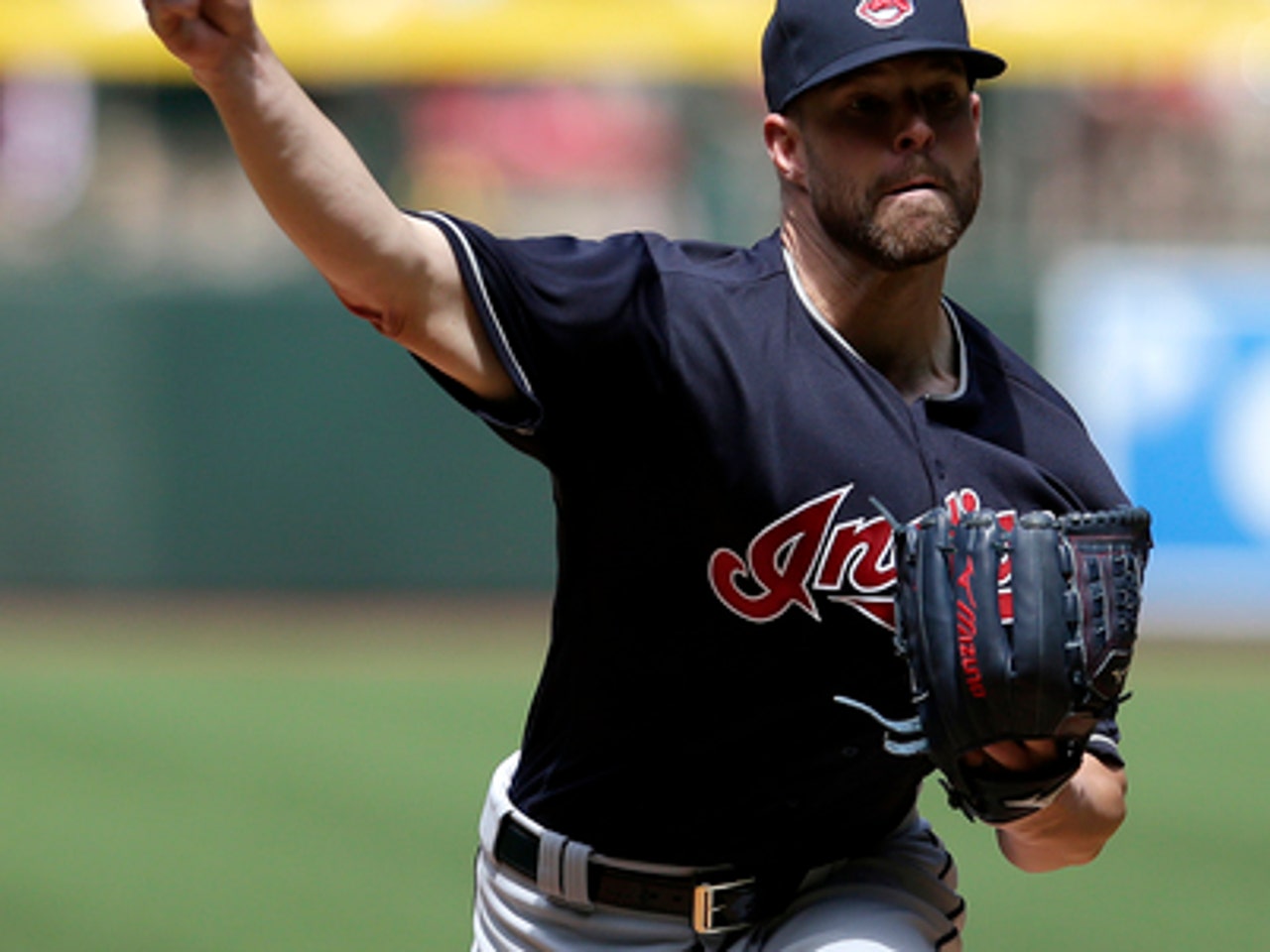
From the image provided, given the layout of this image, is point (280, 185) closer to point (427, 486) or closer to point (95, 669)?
point (95, 669)

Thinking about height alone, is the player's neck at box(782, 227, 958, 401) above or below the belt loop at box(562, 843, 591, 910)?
above

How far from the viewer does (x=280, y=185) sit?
2535 millimetres

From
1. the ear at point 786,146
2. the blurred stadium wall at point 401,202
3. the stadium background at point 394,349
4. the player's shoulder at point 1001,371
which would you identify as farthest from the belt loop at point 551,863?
the blurred stadium wall at point 401,202

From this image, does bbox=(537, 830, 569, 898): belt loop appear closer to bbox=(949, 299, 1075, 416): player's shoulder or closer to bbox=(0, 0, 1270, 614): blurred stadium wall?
bbox=(949, 299, 1075, 416): player's shoulder

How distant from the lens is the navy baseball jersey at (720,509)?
2902 millimetres

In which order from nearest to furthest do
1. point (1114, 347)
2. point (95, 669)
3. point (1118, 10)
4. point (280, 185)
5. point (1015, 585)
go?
point (280, 185) → point (1015, 585) → point (95, 669) → point (1114, 347) → point (1118, 10)

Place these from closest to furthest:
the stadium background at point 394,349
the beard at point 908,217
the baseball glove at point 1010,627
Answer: the baseball glove at point 1010,627
the beard at point 908,217
the stadium background at point 394,349

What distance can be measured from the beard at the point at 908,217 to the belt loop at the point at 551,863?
41.5 inches

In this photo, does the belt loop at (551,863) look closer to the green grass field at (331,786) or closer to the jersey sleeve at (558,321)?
the jersey sleeve at (558,321)

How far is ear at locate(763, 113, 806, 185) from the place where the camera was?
3.15 meters

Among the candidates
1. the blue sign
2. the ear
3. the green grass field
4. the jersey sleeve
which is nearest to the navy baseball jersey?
the jersey sleeve

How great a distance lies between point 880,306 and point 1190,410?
766cm

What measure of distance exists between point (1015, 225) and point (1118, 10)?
4.92 ft

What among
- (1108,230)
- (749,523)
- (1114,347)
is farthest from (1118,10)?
(749,523)
